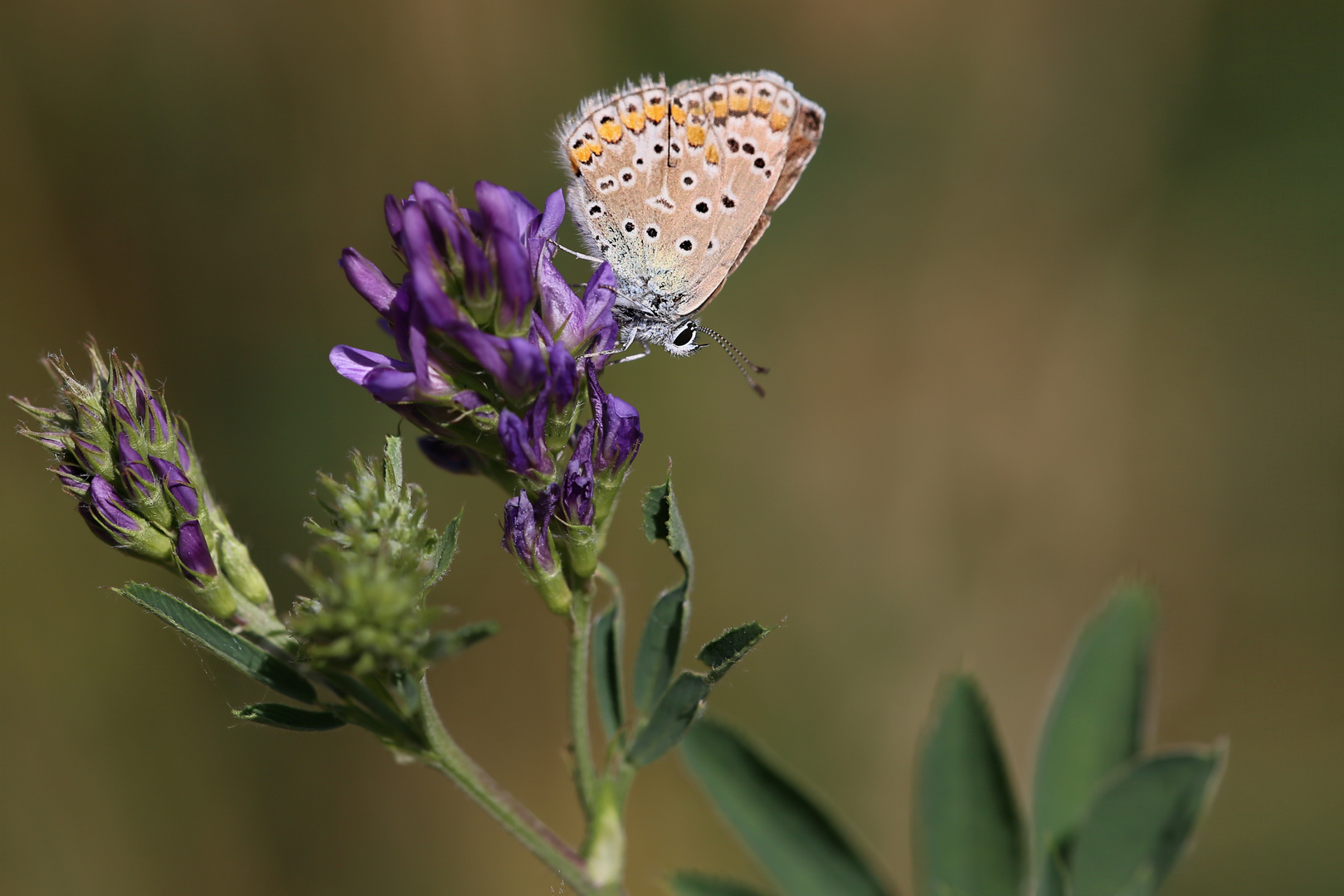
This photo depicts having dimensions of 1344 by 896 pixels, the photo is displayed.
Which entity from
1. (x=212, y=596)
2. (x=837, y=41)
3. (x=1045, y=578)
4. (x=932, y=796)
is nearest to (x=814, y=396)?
(x=1045, y=578)

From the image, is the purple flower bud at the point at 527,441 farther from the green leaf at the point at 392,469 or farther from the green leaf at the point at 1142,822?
the green leaf at the point at 1142,822

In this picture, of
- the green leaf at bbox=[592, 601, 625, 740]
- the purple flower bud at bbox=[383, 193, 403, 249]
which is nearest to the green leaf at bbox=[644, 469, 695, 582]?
the green leaf at bbox=[592, 601, 625, 740]

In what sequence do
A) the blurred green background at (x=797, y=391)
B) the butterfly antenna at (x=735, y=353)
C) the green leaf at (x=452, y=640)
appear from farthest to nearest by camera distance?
1. the blurred green background at (x=797, y=391)
2. the butterfly antenna at (x=735, y=353)
3. the green leaf at (x=452, y=640)

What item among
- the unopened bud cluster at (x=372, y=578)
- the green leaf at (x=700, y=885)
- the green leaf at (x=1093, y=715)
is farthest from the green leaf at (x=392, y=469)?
the green leaf at (x=1093, y=715)

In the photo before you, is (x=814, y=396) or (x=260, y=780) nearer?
(x=260, y=780)

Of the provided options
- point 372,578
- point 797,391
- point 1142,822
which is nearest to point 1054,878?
point 1142,822

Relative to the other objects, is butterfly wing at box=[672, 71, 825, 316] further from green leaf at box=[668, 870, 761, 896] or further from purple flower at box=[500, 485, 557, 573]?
green leaf at box=[668, 870, 761, 896]

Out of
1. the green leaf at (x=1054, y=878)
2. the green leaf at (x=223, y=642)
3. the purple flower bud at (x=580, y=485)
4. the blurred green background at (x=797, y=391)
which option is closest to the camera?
the green leaf at (x=223, y=642)

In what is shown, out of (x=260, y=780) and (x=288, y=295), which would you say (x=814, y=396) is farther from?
(x=260, y=780)
